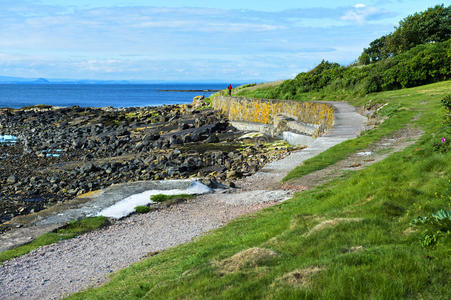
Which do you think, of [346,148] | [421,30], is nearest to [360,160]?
[346,148]

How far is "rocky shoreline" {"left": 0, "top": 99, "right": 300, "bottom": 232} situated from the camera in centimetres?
1970

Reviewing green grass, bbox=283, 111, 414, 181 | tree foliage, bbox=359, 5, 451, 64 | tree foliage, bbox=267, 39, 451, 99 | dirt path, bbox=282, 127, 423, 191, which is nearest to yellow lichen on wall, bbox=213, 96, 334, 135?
green grass, bbox=283, 111, 414, 181

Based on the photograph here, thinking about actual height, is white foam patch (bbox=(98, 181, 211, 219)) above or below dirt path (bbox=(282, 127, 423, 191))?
below

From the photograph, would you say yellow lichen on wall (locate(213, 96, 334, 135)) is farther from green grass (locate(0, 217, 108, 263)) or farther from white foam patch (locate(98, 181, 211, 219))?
green grass (locate(0, 217, 108, 263))

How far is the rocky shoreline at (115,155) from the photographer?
1970 cm

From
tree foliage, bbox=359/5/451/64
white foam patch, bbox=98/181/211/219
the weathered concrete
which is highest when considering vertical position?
tree foliage, bbox=359/5/451/64

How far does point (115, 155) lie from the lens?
29.7 metres

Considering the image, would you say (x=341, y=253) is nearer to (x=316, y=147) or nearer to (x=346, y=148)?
(x=346, y=148)

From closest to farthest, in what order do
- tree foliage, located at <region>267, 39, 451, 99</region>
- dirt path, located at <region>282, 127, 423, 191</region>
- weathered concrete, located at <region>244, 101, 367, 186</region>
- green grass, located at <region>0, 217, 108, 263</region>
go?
green grass, located at <region>0, 217, 108, 263</region>, dirt path, located at <region>282, 127, 423, 191</region>, weathered concrete, located at <region>244, 101, 367, 186</region>, tree foliage, located at <region>267, 39, 451, 99</region>

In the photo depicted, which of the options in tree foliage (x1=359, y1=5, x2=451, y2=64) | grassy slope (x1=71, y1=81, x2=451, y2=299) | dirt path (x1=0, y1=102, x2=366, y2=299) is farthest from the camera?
tree foliage (x1=359, y1=5, x2=451, y2=64)

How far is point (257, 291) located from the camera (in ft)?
15.0

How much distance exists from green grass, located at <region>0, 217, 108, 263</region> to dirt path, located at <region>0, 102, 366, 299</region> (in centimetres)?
27

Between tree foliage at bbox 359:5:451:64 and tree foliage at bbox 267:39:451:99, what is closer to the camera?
tree foliage at bbox 267:39:451:99

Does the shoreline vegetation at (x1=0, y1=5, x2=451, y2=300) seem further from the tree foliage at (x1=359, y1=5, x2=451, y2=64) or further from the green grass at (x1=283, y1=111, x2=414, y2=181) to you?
the tree foliage at (x1=359, y1=5, x2=451, y2=64)
